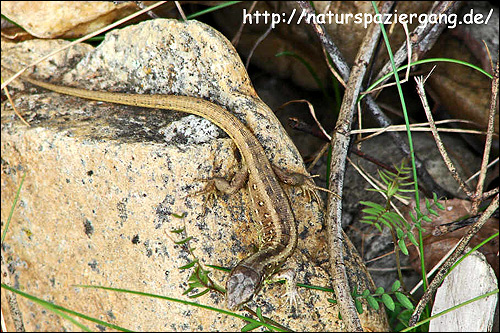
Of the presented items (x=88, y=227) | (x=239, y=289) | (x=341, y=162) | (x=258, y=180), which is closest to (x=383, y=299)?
(x=239, y=289)

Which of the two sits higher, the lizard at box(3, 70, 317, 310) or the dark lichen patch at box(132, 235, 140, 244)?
the lizard at box(3, 70, 317, 310)

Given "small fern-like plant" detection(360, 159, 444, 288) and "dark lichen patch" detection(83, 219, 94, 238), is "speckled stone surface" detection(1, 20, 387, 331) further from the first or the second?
"small fern-like plant" detection(360, 159, 444, 288)

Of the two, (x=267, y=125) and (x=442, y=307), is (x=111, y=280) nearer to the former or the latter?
(x=267, y=125)

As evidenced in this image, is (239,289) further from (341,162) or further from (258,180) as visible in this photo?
(341,162)

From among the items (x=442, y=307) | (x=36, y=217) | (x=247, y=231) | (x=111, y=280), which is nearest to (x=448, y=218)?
(x=442, y=307)

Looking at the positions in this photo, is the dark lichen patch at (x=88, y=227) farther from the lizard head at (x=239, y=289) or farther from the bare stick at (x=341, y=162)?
the bare stick at (x=341, y=162)

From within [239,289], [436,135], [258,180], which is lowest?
[239,289]

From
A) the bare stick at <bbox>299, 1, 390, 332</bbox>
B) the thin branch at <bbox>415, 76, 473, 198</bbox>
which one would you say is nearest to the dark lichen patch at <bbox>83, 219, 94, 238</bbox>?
the bare stick at <bbox>299, 1, 390, 332</bbox>
